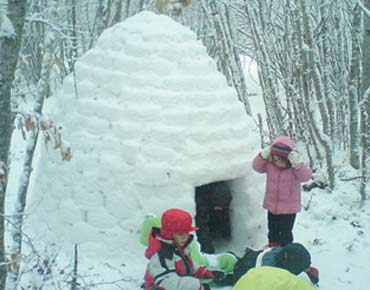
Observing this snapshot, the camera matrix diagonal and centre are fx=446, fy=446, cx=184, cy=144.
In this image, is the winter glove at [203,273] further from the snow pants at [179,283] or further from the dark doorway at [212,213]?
the dark doorway at [212,213]

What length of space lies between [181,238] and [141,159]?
3.29ft

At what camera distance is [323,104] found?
22.4ft

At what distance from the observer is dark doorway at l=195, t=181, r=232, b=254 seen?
14.6ft

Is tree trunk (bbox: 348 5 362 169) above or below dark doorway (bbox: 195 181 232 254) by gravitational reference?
above

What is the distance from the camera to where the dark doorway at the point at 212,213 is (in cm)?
444

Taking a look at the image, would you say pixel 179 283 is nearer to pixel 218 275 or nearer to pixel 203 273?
pixel 203 273

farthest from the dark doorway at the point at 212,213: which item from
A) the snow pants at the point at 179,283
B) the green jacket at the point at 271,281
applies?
the green jacket at the point at 271,281

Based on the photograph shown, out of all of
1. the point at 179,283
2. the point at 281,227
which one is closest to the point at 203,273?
the point at 179,283

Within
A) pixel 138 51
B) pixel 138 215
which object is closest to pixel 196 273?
pixel 138 215

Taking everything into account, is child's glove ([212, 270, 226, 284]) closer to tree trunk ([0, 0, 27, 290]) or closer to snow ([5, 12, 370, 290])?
snow ([5, 12, 370, 290])

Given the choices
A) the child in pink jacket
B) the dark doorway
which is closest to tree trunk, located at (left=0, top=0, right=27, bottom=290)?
the dark doorway

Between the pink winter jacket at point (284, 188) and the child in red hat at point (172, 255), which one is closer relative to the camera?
the child in red hat at point (172, 255)

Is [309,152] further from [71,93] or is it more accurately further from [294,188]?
[71,93]

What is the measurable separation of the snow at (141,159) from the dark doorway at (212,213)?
0.45ft
